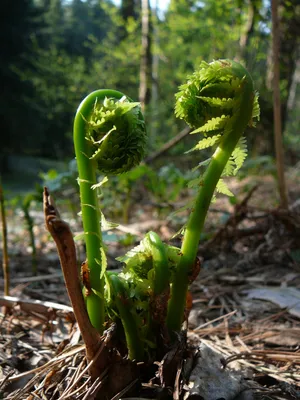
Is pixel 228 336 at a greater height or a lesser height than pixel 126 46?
lesser

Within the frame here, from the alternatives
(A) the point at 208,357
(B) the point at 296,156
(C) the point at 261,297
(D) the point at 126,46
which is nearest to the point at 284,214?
(C) the point at 261,297

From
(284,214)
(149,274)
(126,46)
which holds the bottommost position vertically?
(149,274)

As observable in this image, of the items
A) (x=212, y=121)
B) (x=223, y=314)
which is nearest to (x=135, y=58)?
(x=223, y=314)

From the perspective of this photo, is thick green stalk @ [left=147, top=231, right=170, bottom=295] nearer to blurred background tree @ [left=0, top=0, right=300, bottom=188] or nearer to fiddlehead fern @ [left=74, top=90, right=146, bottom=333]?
fiddlehead fern @ [left=74, top=90, right=146, bottom=333]

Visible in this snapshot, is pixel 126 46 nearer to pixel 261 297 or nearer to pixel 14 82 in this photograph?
pixel 261 297

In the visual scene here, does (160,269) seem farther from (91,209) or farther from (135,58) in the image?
(135,58)

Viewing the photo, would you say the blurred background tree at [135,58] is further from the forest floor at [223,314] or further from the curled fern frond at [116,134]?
the curled fern frond at [116,134]

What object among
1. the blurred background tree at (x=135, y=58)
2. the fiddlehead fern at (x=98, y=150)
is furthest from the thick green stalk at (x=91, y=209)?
the blurred background tree at (x=135, y=58)

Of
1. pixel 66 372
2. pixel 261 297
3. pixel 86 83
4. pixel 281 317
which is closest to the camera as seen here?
pixel 66 372
